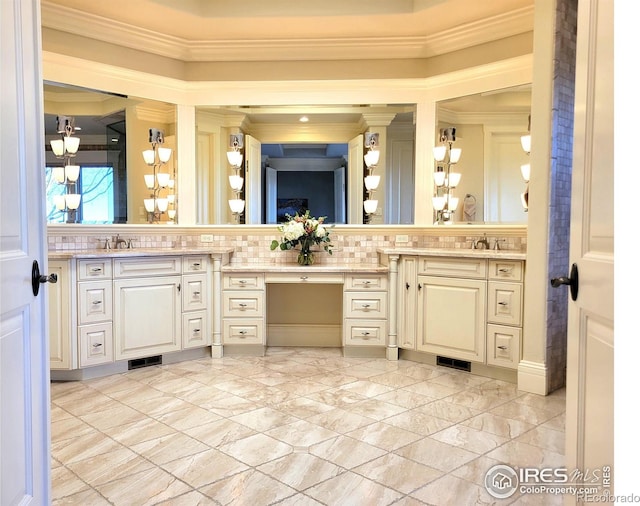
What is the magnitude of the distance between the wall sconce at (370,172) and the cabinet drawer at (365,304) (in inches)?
31.9

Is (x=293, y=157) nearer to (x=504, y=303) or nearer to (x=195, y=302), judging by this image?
(x=195, y=302)

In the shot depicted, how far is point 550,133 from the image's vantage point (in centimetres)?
301

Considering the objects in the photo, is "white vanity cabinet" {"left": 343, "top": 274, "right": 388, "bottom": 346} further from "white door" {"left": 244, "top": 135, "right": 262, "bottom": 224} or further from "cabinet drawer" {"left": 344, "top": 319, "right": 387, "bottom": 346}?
"white door" {"left": 244, "top": 135, "right": 262, "bottom": 224}

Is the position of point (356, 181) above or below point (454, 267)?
above

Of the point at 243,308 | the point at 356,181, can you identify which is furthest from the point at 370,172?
the point at 243,308

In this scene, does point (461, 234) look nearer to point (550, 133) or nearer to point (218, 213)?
point (550, 133)

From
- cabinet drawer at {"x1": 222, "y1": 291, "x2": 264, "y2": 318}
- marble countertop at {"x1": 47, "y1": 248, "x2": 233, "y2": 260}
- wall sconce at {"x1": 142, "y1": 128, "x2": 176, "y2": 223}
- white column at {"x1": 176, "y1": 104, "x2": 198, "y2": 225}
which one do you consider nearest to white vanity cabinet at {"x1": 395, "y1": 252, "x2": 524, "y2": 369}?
cabinet drawer at {"x1": 222, "y1": 291, "x2": 264, "y2": 318}

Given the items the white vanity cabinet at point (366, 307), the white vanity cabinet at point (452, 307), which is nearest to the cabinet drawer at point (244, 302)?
the white vanity cabinet at point (366, 307)

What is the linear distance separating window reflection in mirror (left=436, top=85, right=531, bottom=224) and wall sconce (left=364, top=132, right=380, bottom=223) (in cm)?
63

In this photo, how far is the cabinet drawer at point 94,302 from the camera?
333cm

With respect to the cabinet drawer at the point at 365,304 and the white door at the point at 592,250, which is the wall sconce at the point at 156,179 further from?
the white door at the point at 592,250

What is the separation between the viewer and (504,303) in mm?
3338

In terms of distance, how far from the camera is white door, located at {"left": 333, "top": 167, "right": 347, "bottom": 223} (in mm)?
4418

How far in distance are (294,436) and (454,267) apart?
187 centimetres
